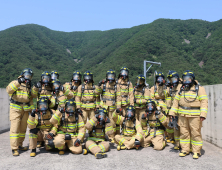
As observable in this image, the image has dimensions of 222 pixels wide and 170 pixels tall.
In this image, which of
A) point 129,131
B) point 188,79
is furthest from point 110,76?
point 188,79

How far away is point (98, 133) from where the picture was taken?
6.46 meters

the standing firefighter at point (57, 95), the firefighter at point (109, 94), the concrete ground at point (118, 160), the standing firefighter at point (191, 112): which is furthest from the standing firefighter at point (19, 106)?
the standing firefighter at point (191, 112)

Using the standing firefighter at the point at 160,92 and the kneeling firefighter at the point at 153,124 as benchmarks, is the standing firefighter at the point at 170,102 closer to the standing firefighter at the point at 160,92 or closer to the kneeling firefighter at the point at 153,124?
the standing firefighter at the point at 160,92

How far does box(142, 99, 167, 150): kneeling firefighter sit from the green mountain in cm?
3893

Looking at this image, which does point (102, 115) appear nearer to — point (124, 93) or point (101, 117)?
point (101, 117)

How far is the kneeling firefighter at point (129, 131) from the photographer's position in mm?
6574

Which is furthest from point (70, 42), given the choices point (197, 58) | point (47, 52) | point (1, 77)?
point (197, 58)

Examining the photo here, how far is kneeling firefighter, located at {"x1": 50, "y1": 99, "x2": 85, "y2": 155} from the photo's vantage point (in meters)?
5.97

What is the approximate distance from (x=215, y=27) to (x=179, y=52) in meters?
25.7

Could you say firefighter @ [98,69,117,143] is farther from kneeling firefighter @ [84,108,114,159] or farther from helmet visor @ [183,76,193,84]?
helmet visor @ [183,76,193,84]

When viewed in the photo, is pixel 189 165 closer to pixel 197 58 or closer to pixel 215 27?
pixel 197 58

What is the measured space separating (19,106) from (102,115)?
104 inches

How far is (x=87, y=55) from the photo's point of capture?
89188 mm

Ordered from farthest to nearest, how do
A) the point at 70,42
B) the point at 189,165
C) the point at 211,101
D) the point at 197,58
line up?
1. the point at 70,42
2. the point at 197,58
3. the point at 211,101
4. the point at 189,165
